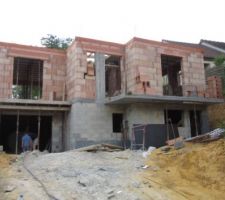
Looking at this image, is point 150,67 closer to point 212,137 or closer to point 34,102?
point 212,137

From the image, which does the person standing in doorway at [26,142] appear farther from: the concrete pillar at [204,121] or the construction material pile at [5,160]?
the concrete pillar at [204,121]

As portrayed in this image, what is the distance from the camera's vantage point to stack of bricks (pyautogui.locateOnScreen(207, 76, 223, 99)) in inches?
812

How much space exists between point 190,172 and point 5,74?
12120 millimetres

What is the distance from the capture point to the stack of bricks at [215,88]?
2063 centimetres

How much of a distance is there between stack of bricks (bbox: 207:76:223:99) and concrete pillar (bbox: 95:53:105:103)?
23.2ft

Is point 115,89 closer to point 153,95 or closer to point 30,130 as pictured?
point 153,95

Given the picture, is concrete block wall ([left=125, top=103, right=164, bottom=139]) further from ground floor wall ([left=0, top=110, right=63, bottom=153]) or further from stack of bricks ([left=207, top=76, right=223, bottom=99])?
ground floor wall ([left=0, top=110, right=63, bottom=153])

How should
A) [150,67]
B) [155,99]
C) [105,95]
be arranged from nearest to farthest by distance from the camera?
[155,99] < [150,67] < [105,95]

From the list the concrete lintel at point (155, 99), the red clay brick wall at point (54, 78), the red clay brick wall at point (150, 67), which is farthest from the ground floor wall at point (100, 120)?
the red clay brick wall at point (54, 78)

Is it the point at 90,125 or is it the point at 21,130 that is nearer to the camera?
the point at 90,125

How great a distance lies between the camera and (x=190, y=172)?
11.9 m

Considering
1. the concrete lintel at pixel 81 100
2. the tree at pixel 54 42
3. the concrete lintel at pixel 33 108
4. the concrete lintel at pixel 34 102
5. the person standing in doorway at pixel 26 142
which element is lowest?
the person standing in doorway at pixel 26 142

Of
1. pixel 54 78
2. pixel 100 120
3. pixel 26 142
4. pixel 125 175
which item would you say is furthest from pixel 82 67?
pixel 125 175

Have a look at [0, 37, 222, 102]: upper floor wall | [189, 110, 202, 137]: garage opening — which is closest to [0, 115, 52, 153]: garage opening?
[0, 37, 222, 102]: upper floor wall
